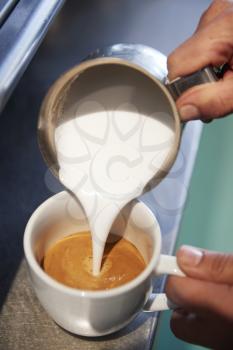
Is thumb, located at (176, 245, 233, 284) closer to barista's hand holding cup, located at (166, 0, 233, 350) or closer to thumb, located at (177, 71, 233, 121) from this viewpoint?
barista's hand holding cup, located at (166, 0, 233, 350)

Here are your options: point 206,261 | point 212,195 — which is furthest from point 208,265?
point 212,195

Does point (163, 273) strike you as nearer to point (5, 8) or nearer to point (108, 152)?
Result: point (108, 152)

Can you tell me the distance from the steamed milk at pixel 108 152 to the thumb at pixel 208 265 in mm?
102

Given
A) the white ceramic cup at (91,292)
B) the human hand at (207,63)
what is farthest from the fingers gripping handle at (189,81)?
the white ceramic cup at (91,292)

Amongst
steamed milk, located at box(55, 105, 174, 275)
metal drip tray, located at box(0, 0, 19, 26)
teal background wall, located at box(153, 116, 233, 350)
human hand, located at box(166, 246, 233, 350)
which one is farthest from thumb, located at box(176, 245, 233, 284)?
teal background wall, located at box(153, 116, 233, 350)

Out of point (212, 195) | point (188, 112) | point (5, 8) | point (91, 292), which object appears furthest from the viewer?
point (212, 195)

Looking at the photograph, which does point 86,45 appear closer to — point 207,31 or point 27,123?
point 27,123

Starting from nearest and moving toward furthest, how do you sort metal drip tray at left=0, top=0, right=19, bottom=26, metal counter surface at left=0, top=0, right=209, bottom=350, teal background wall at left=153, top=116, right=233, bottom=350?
metal counter surface at left=0, top=0, right=209, bottom=350 < metal drip tray at left=0, top=0, right=19, bottom=26 < teal background wall at left=153, top=116, right=233, bottom=350

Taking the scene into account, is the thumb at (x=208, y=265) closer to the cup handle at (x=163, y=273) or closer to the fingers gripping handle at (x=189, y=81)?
the cup handle at (x=163, y=273)

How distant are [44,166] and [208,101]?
294 mm

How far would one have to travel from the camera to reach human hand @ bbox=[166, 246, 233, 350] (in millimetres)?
521

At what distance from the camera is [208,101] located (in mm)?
601

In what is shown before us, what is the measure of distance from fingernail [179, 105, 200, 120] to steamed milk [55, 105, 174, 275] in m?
0.03

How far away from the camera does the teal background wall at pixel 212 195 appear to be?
1194mm
